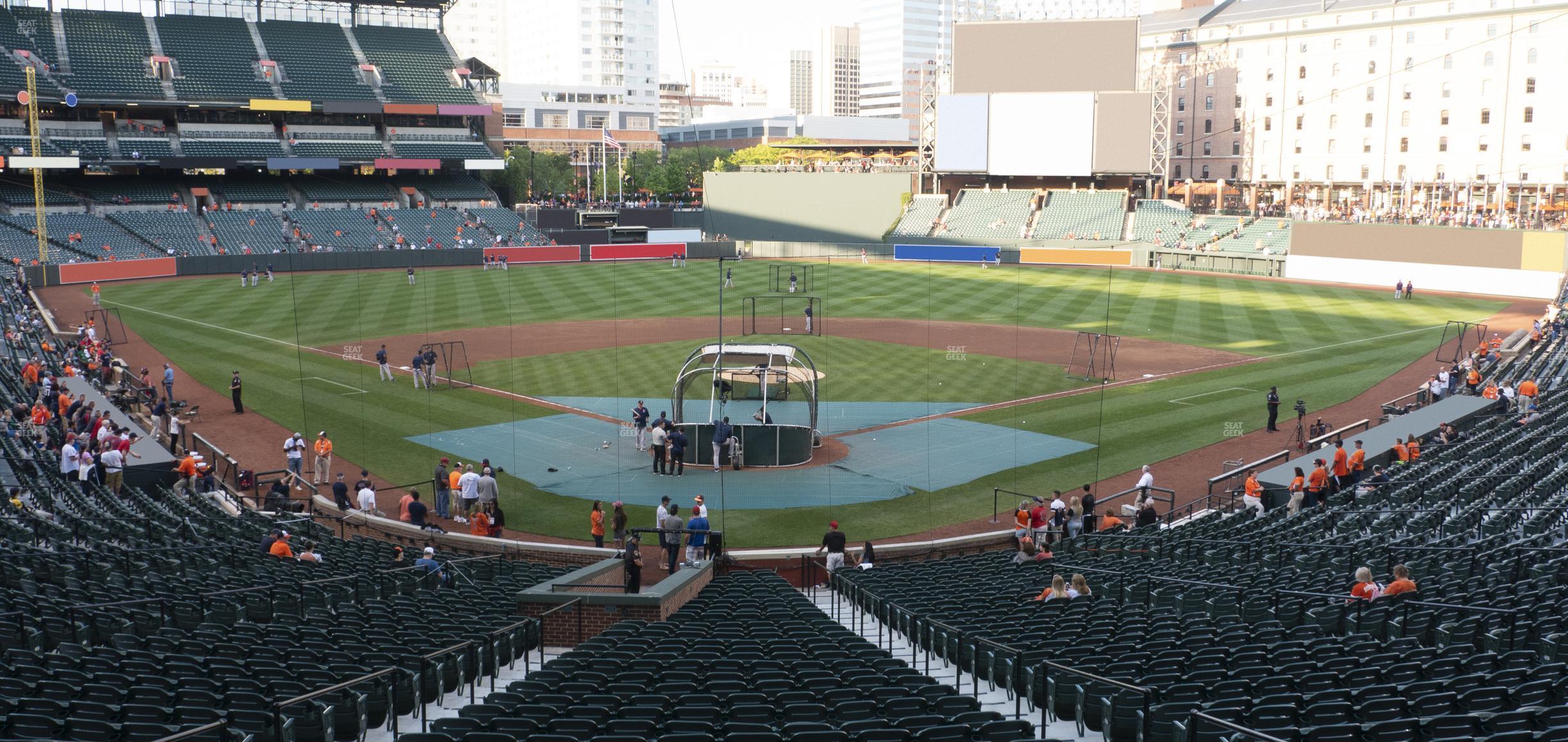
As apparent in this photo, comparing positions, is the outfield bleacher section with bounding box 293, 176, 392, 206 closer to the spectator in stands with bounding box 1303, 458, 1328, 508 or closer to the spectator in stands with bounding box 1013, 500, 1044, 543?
the spectator in stands with bounding box 1013, 500, 1044, 543

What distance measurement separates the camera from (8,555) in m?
15.0

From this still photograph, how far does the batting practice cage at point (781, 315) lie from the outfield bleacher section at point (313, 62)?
157ft

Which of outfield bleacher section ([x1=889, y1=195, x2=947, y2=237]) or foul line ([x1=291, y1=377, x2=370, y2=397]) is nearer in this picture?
foul line ([x1=291, y1=377, x2=370, y2=397])

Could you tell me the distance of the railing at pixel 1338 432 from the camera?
27.9 m

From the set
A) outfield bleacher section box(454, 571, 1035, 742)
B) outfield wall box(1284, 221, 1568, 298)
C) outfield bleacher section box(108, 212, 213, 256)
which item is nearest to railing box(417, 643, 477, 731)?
outfield bleacher section box(454, 571, 1035, 742)

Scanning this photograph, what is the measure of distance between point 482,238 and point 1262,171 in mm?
66931

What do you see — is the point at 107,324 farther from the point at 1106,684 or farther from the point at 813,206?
the point at 813,206

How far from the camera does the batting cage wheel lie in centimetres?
5434

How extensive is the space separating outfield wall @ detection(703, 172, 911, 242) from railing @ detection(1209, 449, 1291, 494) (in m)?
64.3

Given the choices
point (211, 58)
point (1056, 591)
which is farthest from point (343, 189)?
point (1056, 591)

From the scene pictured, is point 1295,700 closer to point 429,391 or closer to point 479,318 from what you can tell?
point 429,391

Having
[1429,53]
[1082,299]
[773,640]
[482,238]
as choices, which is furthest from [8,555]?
[1429,53]

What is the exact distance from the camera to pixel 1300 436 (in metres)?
28.8

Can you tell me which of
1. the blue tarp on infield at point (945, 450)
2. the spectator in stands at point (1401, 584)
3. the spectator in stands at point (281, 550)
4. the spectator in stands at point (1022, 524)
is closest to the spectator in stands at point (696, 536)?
the spectator in stands at point (1022, 524)
